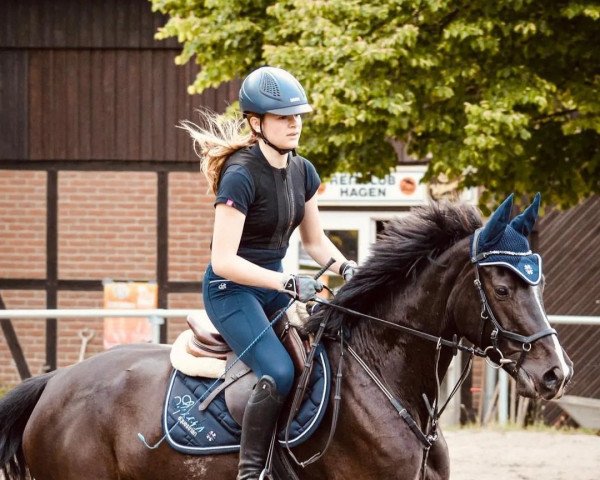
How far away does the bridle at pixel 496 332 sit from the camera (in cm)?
458

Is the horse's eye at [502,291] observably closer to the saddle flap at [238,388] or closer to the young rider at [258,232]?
the young rider at [258,232]

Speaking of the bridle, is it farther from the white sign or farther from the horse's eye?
the white sign

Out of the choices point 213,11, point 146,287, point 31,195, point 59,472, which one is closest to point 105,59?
point 31,195

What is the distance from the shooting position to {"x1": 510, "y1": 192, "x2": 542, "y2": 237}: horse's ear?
4.79m

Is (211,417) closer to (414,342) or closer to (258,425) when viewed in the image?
(258,425)

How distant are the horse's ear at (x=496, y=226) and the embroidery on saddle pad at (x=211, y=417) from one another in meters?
0.89

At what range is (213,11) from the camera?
12.0m

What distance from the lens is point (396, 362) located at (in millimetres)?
5098

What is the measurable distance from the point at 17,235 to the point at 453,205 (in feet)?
41.2

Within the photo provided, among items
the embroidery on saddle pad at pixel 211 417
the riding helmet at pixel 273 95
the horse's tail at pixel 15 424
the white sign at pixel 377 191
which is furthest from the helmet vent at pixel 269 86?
the white sign at pixel 377 191

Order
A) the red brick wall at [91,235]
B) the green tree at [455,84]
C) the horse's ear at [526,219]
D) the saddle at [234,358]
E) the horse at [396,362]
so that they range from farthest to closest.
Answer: the red brick wall at [91,235], the green tree at [455,84], the saddle at [234,358], the horse's ear at [526,219], the horse at [396,362]

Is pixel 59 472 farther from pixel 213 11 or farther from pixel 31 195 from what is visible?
pixel 31 195

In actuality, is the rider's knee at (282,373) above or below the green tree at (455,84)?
below

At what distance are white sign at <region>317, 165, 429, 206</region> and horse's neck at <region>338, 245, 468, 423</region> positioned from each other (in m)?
11.1
